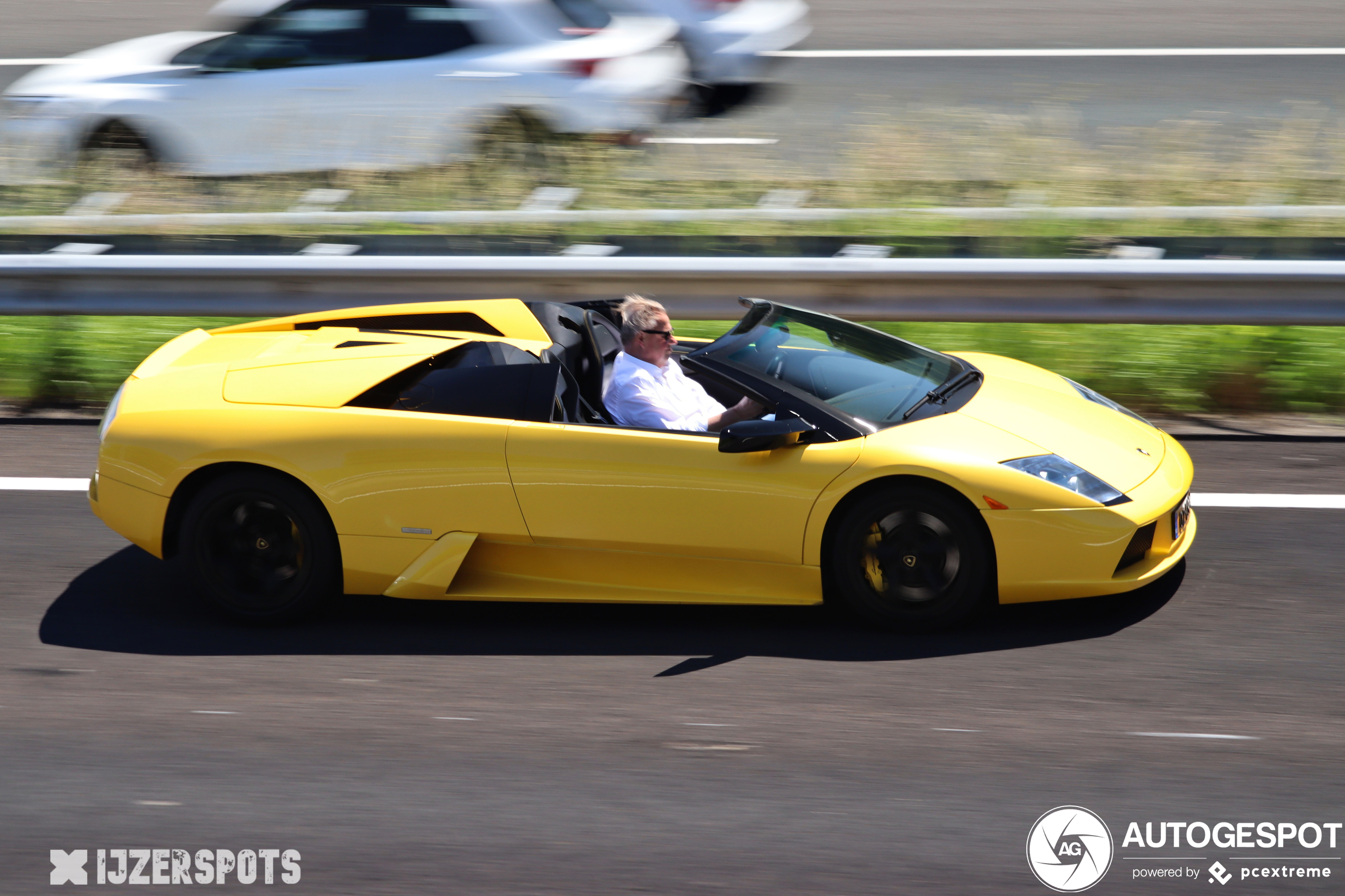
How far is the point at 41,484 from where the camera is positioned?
20.5ft

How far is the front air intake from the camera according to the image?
4578 mm

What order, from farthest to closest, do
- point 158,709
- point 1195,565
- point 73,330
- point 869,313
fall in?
point 73,330 < point 869,313 < point 1195,565 < point 158,709

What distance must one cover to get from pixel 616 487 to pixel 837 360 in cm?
110

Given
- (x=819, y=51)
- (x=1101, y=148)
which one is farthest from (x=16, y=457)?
(x=819, y=51)

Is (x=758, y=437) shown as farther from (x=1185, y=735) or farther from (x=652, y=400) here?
(x=1185, y=735)

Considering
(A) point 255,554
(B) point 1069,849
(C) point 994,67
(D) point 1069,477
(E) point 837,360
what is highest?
(C) point 994,67

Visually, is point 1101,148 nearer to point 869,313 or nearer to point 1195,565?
point 869,313

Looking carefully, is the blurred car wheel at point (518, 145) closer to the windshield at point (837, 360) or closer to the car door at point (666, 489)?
the windshield at point (837, 360)

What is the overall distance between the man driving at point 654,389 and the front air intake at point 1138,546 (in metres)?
1.36

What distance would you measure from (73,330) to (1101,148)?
6.92 meters

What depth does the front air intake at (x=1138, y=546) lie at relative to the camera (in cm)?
458

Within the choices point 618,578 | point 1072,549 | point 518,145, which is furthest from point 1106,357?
point 518,145

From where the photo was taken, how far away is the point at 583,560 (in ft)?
15.6

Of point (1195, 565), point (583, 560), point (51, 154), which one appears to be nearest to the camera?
point (583, 560)
